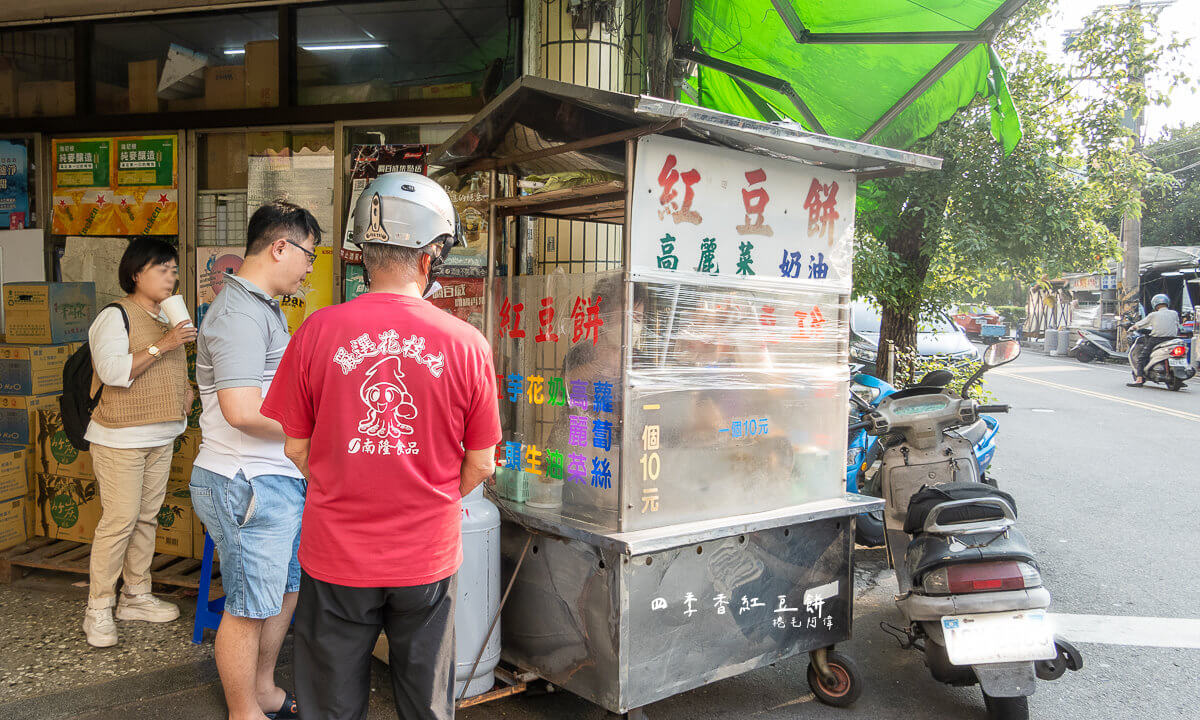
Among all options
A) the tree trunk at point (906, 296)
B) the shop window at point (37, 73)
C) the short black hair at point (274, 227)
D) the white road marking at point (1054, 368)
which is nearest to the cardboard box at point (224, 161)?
the shop window at point (37, 73)

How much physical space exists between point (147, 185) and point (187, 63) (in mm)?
813

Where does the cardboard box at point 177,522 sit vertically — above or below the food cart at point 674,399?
below

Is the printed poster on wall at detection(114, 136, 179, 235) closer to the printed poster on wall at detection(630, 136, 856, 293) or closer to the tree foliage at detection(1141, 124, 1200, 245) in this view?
the printed poster on wall at detection(630, 136, 856, 293)

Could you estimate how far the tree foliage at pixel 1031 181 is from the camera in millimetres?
6227

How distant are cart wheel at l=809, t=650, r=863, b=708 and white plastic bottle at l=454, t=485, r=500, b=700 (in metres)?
1.34

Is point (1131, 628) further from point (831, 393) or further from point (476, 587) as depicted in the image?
point (476, 587)

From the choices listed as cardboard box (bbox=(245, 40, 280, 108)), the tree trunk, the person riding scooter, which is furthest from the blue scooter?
the person riding scooter

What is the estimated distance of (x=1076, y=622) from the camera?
434cm

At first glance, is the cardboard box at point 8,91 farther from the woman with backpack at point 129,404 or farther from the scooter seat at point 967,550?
the scooter seat at point 967,550

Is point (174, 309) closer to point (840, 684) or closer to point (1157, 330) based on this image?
point (840, 684)

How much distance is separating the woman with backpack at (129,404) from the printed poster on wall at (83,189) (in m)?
1.73

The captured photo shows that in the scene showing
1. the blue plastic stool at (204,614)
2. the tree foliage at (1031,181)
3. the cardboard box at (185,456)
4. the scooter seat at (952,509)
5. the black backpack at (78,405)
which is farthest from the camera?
the tree foliage at (1031,181)

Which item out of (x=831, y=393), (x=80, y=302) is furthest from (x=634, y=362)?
(x=80, y=302)

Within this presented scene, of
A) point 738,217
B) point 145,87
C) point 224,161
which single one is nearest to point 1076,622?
point 738,217
